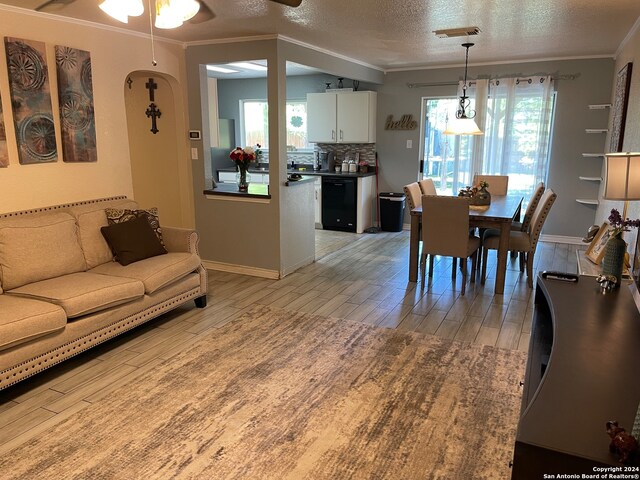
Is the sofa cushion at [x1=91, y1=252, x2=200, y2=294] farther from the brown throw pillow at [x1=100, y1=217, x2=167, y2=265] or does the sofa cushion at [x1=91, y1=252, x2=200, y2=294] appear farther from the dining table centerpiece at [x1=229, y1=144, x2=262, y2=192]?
the dining table centerpiece at [x1=229, y1=144, x2=262, y2=192]

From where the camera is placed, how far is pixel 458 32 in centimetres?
442

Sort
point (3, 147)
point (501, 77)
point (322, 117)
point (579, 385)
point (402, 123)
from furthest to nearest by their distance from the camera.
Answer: point (322, 117), point (402, 123), point (501, 77), point (3, 147), point (579, 385)

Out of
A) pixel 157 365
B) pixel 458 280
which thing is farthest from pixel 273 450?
pixel 458 280

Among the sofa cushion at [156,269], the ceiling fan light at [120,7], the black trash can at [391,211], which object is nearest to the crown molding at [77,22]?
the sofa cushion at [156,269]

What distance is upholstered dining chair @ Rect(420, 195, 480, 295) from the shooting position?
443 centimetres

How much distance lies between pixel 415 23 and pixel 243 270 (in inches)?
115

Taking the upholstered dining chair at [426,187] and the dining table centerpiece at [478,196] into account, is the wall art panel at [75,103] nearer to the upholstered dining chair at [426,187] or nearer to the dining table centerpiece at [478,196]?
the upholstered dining chair at [426,187]

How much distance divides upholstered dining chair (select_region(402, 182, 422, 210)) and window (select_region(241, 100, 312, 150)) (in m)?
3.33

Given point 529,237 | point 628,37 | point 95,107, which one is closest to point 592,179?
point 628,37

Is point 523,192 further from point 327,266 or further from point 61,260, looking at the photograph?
point 61,260

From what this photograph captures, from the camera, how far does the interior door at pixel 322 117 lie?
7.48 m

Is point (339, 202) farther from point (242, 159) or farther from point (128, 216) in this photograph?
point (128, 216)

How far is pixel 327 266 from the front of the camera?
557 cm

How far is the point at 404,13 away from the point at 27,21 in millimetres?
2843
